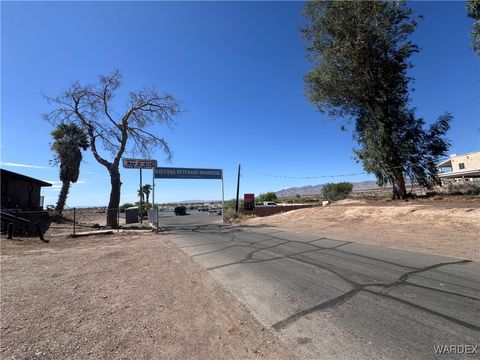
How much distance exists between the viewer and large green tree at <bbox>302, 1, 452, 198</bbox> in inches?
834

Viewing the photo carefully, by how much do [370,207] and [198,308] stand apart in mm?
17184

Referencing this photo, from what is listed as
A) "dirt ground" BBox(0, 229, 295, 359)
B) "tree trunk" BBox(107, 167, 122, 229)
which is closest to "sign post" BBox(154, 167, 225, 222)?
"tree trunk" BBox(107, 167, 122, 229)

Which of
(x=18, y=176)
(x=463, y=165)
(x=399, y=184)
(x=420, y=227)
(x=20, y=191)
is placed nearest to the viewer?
(x=420, y=227)

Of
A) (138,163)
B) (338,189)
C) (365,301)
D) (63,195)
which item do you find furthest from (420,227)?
(338,189)

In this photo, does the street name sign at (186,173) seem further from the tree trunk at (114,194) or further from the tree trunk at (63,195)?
the tree trunk at (63,195)

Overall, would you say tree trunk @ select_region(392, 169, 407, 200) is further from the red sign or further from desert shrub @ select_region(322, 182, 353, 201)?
desert shrub @ select_region(322, 182, 353, 201)

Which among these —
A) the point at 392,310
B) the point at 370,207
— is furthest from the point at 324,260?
Result: the point at 370,207

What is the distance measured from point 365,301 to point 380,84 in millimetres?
20946

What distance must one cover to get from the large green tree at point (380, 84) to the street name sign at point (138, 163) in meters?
15.5

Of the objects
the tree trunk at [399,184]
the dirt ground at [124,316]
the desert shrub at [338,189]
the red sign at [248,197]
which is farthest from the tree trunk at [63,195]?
the desert shrub at [338,189]

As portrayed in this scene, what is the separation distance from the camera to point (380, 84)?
866 inches

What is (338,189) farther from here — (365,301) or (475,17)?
(365,301)

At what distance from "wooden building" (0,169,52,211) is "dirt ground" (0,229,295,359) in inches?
669

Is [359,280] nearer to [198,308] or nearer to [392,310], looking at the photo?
[392,310]
